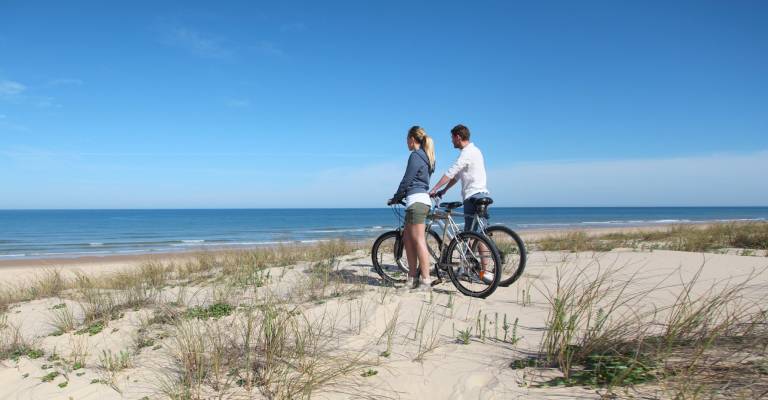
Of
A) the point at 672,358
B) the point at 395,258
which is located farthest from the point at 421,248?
the point at 672,358

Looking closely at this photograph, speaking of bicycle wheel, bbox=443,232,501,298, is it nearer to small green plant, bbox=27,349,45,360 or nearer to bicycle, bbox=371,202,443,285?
bicycle, bbox=371,202,443,285

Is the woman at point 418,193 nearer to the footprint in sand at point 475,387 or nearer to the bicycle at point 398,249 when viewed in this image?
the bicycle at point 398,249

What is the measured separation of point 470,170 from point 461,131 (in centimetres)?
50

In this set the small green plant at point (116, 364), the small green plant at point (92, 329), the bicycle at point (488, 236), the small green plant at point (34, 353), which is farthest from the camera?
the bicycle at point (488, 236)

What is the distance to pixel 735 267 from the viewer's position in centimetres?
621

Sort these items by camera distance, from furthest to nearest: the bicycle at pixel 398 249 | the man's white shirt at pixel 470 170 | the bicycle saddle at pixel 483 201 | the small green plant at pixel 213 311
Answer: the bicycle at pixel 398 249, the man's white shirt at pixel 470 170, the bicycle saddle at pixel 483 201, the small green plant at pixel 213 311

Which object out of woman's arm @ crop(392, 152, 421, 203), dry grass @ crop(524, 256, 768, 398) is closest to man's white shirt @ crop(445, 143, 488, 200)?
woman's arm @ crop(392, 152, 421, 203)

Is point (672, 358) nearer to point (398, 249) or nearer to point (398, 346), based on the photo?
point (398, 346)

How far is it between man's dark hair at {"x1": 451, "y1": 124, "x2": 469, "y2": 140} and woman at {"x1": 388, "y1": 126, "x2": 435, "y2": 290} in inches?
14.6

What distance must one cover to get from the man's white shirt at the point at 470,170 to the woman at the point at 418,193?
1.06 feet

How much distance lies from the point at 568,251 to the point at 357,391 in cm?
695

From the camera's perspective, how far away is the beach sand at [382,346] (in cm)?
255

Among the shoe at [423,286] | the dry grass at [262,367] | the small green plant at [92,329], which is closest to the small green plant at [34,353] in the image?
the small green plant at [92,329]

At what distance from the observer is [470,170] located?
5320mm
